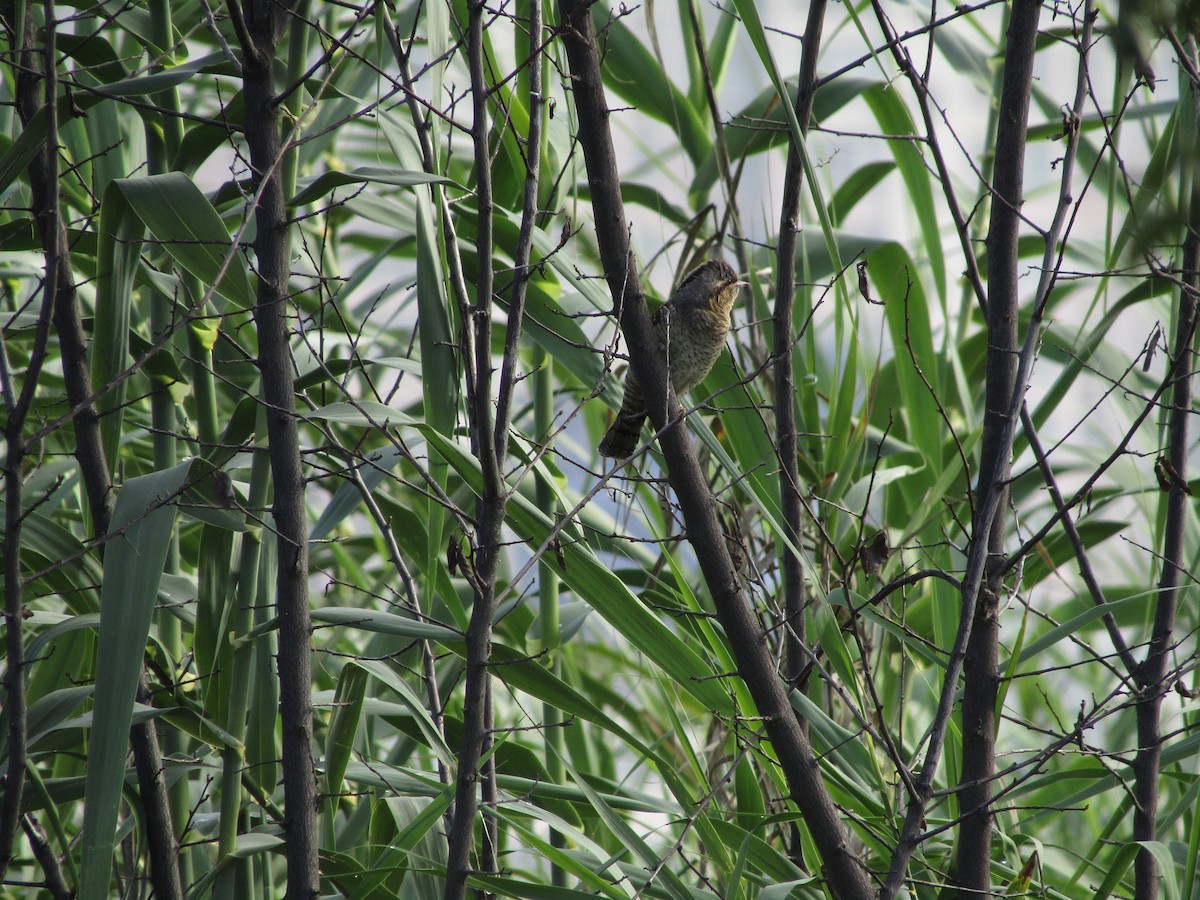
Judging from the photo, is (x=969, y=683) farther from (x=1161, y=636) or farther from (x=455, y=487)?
(x=455, y=487)

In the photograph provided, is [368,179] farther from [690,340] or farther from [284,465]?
[690,340]

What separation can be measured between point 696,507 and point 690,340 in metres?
0.91

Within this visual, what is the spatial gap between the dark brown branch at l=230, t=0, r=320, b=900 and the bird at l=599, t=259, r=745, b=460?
92 cm

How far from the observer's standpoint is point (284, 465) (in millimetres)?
1146

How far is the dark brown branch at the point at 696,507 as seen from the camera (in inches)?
45.5

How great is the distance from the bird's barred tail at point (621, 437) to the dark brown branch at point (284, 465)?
0.96 metres

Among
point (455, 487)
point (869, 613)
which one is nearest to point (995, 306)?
point (869, 613)

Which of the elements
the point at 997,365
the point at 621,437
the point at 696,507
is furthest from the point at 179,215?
the point at 621,437

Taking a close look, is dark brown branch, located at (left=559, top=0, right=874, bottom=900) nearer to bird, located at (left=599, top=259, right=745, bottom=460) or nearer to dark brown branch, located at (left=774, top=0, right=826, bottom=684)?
dark brown branch, located at (left=774, top=0, right=826, bottom=684)

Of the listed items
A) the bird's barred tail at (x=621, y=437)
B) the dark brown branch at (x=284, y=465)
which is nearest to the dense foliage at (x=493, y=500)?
the dark brown branch at (x=284, y=465)

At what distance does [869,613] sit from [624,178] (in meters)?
1.09

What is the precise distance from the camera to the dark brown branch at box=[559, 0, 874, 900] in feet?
3.79

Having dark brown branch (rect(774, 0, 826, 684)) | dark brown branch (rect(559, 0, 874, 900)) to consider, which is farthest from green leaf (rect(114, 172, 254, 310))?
dark brown branch (rect(774, 0, 826, 684))

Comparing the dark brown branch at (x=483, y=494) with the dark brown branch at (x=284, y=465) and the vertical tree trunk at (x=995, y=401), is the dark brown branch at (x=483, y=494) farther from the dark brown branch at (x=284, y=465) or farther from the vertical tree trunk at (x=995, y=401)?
the vertical tree trunk at (x=995, y=401)
